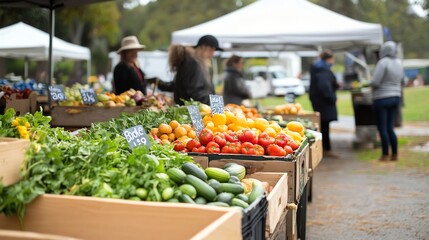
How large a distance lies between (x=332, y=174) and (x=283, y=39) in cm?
280

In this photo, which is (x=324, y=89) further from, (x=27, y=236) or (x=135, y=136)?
(x=27, y=236)

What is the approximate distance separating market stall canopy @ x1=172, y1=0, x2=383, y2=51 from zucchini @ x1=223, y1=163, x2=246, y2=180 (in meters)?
6.95

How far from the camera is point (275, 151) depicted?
443 centimetres

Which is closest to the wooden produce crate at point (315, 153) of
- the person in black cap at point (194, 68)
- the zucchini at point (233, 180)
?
the person in black cap at point (194, 68)

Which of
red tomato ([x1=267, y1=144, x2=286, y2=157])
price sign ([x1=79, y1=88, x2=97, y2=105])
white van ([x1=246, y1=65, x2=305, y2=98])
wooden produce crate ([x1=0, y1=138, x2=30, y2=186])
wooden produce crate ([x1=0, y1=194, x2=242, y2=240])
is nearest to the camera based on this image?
wooden produce crate ([x1=0, y1=194, x2=242, y2=240])

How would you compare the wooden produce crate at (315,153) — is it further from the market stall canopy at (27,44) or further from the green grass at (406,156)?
the market stall canopy at (27,44)

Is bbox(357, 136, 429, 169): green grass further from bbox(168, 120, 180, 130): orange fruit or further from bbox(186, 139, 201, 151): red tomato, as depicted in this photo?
bbox(186, 139, 201, 151): red tomato

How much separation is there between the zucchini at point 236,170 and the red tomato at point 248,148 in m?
0.42

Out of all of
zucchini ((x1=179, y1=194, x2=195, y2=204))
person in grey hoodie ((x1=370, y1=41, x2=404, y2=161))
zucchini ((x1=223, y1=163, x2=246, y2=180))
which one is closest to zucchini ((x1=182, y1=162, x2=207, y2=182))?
zucchini ((x1=179, y1=194, x2=195, y2=204))

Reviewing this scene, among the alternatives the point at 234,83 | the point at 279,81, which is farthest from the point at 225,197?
the point at 279,81

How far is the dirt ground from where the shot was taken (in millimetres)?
5922

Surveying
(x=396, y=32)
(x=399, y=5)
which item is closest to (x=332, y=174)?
(x=399, y=5)

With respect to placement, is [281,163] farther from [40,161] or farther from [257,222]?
[40,161]

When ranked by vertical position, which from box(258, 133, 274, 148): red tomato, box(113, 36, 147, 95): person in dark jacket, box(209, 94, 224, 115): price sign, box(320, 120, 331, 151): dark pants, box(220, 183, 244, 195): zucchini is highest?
box(113, 36, 147, 95): person in dark jacket
